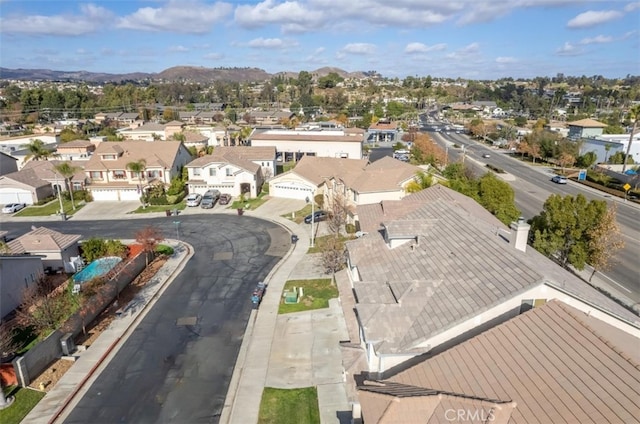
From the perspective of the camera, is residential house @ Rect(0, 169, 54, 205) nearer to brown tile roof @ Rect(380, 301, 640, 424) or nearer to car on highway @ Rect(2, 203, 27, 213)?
car on highway @ Rect(2, 203, 27, 213)

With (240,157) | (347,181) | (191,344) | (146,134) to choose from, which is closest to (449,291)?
(191,344)

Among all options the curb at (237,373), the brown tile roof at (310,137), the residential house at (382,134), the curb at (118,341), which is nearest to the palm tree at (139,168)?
the curb at (118,341)

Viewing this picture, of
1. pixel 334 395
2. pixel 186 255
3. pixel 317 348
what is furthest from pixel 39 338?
pixel 334 395

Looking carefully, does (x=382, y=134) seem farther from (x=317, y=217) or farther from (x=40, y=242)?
(x=40, y=242)

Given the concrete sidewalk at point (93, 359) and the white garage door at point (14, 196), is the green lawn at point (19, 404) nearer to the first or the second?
the concrete sidewalk at point (93, 359)

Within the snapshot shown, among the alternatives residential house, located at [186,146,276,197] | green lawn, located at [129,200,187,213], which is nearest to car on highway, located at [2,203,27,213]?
green lawn, located at [129,200,187,213]

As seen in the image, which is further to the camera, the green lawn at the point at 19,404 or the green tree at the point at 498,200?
the green tree at the point at 498,200
